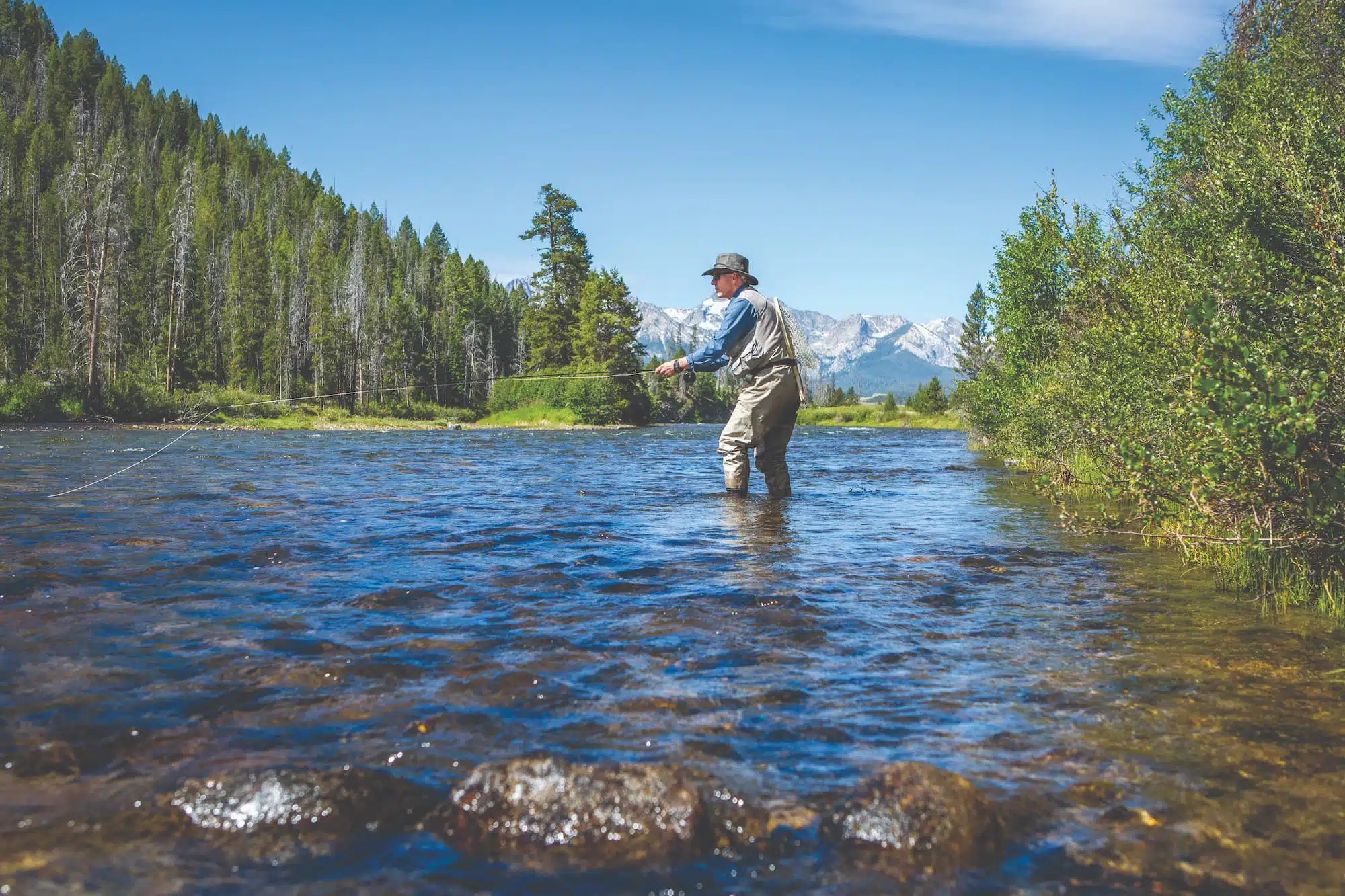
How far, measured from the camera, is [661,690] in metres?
4.67

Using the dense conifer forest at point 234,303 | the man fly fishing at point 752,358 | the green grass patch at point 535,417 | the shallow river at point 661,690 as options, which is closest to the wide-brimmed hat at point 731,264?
the man fly fishing at point 752,358

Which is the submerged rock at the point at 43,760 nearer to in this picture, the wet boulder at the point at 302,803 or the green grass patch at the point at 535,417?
the wet boulder at the point at 302,803

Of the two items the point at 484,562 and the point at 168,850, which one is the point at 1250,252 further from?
the point at 168,850

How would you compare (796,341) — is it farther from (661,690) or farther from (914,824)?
(914,824)

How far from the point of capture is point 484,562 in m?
8.27

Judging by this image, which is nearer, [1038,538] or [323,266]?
[1038,538]

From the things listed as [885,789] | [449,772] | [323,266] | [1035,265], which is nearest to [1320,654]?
[885,789]

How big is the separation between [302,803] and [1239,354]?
6.50 metres

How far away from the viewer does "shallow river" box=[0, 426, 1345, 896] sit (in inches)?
117

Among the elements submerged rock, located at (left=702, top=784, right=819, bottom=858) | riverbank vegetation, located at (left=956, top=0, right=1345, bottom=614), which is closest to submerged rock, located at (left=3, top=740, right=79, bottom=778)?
submerged rock, located at (left=702, top=784, right=819, bottom=858)

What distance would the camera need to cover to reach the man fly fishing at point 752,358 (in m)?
13.0

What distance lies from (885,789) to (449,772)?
1.70 m

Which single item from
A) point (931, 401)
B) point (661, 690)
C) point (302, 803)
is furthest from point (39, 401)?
point (931, 401)

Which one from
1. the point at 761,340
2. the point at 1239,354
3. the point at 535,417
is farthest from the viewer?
the point at 535,417
